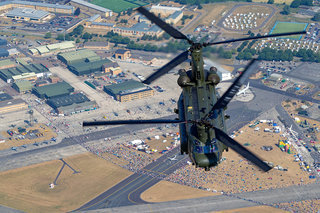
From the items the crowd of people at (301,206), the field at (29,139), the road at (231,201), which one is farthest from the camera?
the field at (29,139)

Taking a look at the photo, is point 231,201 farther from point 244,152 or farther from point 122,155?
point 244,152

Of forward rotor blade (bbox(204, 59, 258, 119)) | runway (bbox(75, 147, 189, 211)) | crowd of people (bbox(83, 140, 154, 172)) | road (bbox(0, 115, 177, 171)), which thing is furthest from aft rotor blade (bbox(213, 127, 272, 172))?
road (bbox(0, 115, 177, 171))

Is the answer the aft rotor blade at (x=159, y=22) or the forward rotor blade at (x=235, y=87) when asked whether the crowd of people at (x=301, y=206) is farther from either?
the forward rotor blade at (x=235, y=87)

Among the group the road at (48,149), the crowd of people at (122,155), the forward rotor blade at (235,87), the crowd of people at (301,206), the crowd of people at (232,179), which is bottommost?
the road at (48,149)

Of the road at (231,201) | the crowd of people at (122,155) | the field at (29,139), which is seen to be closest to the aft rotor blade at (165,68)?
the road at (231,201)

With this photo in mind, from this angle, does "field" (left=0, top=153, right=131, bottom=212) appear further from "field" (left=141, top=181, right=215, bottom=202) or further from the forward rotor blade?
the forward rotor blade

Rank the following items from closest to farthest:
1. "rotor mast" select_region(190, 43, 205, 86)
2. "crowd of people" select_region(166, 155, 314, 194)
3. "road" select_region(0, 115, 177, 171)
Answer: "rotor mast" select_region(190, 43, 205, 86) → "crowd of people" select_region(166, 155, 314, 194) → "road" select_region(0, 115, 177, 171)
